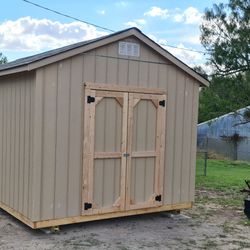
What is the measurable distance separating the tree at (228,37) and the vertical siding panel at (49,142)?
955cm

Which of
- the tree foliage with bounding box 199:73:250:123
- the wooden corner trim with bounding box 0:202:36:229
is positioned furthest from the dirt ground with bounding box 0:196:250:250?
the tree foliage with bounding box 199:73:250:123

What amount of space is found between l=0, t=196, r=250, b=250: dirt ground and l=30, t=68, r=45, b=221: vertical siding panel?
16.8 inches

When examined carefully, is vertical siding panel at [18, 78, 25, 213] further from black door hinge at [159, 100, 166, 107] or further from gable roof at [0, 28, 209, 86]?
black door hinge at [159, 100, 166, 107]

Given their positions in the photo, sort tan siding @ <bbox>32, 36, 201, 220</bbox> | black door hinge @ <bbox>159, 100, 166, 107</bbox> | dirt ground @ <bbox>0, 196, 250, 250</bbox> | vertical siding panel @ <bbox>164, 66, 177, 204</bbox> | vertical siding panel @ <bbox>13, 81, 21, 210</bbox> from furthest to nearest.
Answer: vertical siding panel @ <bbox>164, 66, 177, 204</bbox> → black door hinge @ <bbox>159, 100, 166, 107</bbox> → vertical siding panel @ <bbox>13, 81, 21, 210</bbox> → tan siding @ <bbox>32, 36, 201, 220</bbox> → dirt ground @ <bbox>0, 196, 250, 250</bbox>

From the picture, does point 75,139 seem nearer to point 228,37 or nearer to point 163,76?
point 163,76

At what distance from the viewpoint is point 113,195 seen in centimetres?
670

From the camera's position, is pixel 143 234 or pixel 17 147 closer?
pixel 143 234

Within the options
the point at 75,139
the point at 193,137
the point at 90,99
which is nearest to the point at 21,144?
the point at 75,139

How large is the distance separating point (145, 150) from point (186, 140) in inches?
33.1

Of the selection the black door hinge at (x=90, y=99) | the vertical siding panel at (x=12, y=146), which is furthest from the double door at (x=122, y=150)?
the vertical siding panel at (x=12, y=146)

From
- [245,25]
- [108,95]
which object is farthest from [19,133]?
[245,25]

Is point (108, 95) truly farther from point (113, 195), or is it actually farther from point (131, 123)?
point (113, 195)

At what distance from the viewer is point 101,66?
6.51 meters

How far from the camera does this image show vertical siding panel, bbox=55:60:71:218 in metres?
6.16
